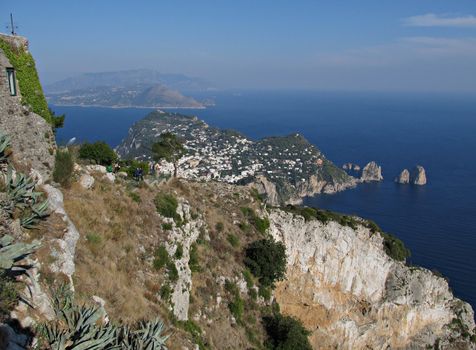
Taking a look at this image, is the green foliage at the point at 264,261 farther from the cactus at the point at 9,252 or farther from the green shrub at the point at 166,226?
the cactus at the point at 9,252

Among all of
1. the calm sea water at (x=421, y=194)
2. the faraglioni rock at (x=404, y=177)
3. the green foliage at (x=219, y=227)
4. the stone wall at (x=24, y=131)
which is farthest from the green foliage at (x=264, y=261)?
the faraglioni rock at (x=404, y=177)

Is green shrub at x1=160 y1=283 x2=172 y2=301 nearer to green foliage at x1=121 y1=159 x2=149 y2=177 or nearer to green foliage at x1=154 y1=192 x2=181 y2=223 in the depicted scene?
green foliage at x1=154 y1=192 x2=181 y2=223

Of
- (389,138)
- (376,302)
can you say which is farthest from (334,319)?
(389,138)

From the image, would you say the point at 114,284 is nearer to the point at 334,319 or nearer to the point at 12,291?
the point at 12,291

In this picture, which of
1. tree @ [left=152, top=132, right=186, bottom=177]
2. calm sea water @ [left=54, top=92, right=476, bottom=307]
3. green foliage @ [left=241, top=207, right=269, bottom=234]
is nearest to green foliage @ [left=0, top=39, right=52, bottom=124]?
tree @ [left=152, top=132, right=186, bottom=177]

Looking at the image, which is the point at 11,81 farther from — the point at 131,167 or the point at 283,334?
the point at 283,334

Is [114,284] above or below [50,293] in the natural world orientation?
below

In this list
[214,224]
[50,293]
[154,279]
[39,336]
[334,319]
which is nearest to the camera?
[39,336]
